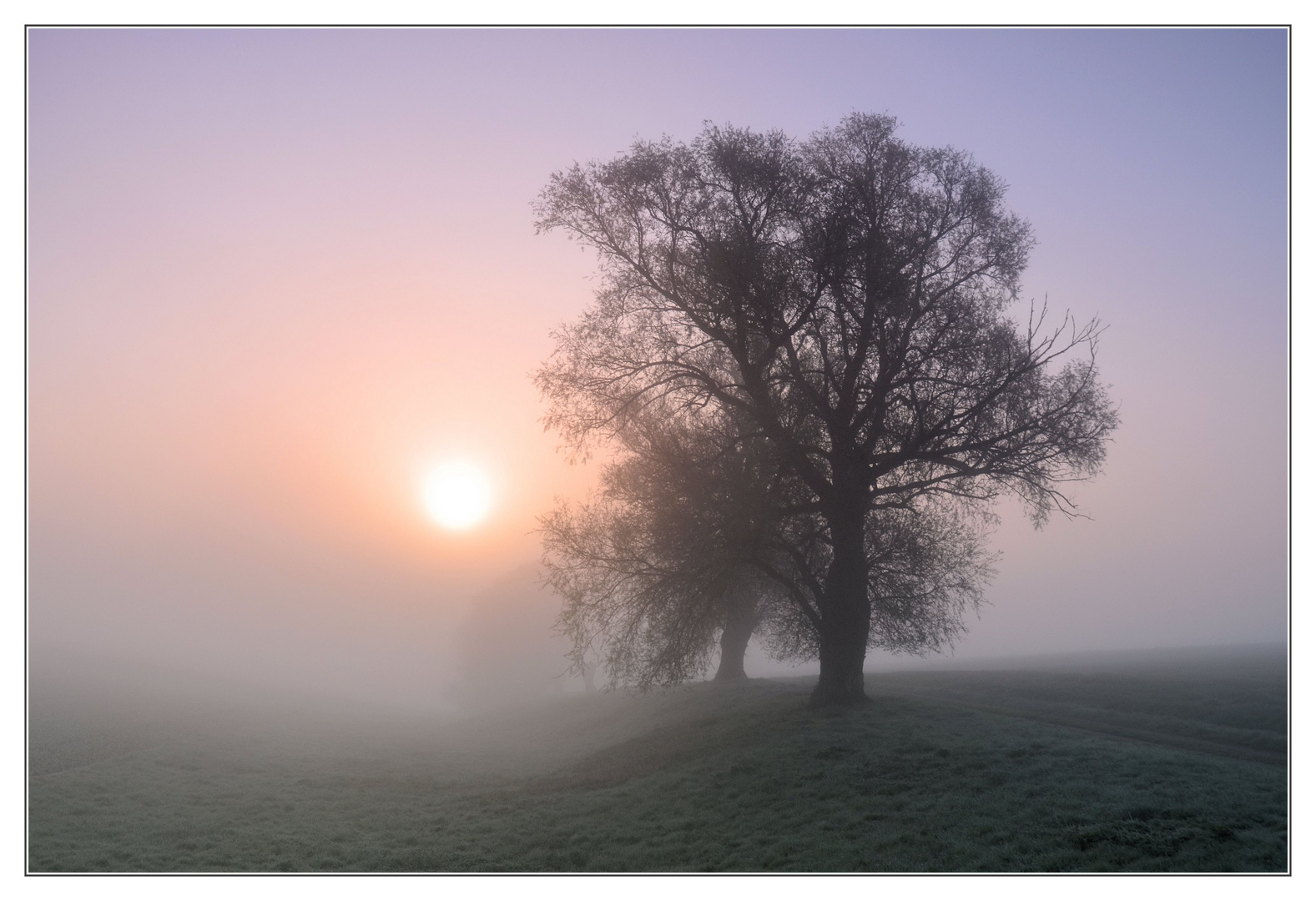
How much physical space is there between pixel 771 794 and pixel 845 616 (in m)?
6.22

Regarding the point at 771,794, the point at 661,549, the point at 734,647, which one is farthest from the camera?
the point at 734,647

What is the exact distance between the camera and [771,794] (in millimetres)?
14359

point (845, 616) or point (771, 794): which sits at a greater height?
point (845, 616)

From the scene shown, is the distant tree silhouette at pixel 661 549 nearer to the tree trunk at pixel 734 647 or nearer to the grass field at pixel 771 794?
the grass field at pixel 771 794

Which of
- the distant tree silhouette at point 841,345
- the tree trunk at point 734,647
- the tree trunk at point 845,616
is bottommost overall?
the tree trunk at point 734,647

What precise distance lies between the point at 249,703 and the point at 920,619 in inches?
1996

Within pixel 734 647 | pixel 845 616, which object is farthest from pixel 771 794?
pixel 734 647

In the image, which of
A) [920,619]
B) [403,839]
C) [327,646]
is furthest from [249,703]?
[327,646]

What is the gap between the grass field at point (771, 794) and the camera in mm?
10742

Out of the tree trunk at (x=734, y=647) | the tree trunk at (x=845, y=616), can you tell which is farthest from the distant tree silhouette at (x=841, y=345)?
the tree trunk at (x=734, y=647)

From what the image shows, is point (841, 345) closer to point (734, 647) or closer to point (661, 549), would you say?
point (661, 549)

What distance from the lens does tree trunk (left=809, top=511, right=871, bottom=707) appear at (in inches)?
763

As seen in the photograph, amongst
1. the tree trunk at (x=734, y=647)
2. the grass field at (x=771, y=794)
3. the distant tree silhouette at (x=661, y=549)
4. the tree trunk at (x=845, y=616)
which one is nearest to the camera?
the grass field at (x=771, y=794)

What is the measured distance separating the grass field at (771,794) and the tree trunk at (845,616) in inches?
38.4
